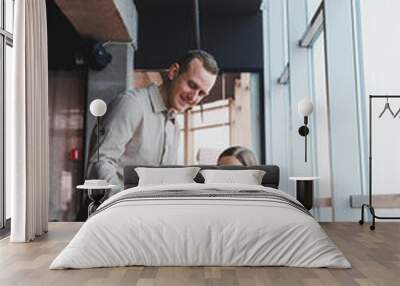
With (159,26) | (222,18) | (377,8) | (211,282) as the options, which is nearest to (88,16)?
(159,26)

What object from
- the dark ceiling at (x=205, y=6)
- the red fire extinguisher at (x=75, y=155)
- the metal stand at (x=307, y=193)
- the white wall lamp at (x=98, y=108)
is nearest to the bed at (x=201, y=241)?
the metal stand at (x=307, y=193)

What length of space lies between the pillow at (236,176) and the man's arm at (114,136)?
128cm

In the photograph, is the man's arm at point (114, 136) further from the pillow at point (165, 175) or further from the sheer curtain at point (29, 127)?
the sheer curtain at point (29, 127)

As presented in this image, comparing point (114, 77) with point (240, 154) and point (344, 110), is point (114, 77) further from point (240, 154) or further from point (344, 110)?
point (344, 110)

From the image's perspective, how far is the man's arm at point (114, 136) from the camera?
20.7ft

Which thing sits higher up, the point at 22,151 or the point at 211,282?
the point at 22,151

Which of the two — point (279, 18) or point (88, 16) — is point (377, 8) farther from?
point (88, 16)

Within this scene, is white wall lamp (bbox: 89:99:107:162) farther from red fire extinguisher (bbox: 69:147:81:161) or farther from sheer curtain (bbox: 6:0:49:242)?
sheer curtain (bbox: 6:0:49:242)

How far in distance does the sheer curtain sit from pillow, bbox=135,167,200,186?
3.74 feet

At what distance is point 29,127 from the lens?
4641 millimetres

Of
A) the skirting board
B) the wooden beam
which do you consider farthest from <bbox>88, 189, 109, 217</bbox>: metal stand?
the skirting board

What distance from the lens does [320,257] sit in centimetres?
325

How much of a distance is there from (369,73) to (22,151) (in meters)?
3.60

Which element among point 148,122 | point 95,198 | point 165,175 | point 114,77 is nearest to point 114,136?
point 148,122
